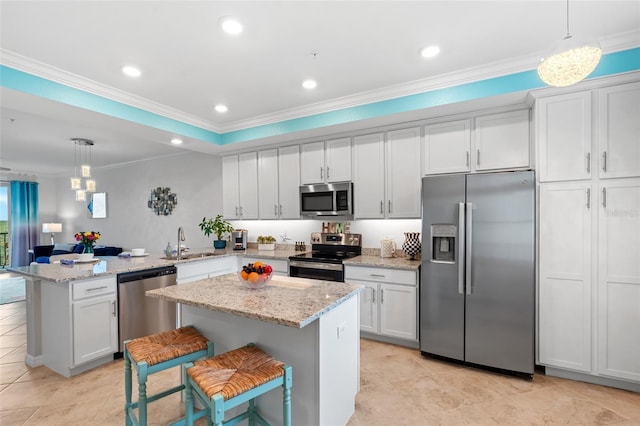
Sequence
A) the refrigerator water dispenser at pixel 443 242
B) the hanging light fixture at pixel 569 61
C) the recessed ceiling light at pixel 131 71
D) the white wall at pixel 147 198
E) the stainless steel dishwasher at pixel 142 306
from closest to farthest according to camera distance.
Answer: the hanging light fixture at pixel 569 61 → the recessed ceiling light at pixel 131 71 → the refrigerator water dispenser at pixel 443 242 → the stainless steel dishwasher at pixel 142 306 → the white wall at pixel 147 198

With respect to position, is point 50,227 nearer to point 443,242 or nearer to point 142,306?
point 142,306

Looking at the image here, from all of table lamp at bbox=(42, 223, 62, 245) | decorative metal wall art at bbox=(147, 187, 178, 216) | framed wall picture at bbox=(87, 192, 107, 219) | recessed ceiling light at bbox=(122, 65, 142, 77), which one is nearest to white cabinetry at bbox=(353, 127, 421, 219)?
recessed ceiling light at bbox=(122, 65, 142, 77)

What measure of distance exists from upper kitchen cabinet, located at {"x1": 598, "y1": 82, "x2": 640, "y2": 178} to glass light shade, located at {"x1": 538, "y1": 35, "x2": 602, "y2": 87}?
1260 millimetres

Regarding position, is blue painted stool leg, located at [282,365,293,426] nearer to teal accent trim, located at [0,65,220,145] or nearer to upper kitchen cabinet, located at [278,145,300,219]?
upper kitchen cabinet, located at [278,145,300,219]

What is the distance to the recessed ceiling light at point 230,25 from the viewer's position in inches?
84.0

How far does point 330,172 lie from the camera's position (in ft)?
13.6

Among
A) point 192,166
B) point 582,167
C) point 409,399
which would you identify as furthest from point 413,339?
point 192,166

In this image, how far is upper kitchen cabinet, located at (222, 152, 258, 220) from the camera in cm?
484

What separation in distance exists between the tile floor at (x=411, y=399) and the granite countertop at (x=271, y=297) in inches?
36.9

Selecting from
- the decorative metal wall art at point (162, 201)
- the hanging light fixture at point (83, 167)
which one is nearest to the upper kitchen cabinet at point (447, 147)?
the decorative metal wall art at point (162, 201)

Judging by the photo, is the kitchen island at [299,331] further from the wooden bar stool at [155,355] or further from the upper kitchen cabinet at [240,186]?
Answer: the upper kitchen cabinet at [240,186]

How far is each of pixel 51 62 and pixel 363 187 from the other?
327cm

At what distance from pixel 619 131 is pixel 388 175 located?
2.05 metres

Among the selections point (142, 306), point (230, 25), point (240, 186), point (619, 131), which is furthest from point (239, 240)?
point (619, 131)
